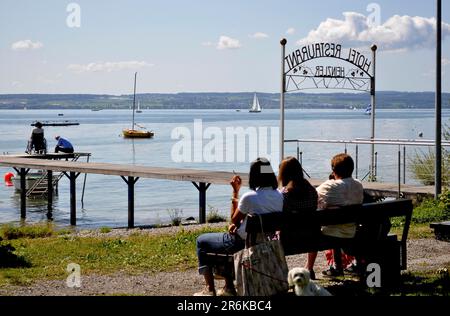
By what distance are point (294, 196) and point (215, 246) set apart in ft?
2.82

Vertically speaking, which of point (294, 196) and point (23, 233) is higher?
point (294, 196)

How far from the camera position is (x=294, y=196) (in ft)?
25.5

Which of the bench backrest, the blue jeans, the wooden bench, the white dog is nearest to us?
the white dog

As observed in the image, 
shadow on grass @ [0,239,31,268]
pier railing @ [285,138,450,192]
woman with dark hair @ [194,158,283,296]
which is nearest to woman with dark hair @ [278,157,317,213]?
woman with dark hair @ [194,158,283,296]

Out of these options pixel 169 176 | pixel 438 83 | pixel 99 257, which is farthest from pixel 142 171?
pixel 99 257

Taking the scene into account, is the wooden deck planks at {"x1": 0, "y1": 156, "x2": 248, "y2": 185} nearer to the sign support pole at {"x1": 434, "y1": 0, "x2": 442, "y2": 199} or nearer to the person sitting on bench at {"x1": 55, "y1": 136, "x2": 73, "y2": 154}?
the sign support pole at {"x1": 434, "y1": 0, "x2": 442, "y2": 199}

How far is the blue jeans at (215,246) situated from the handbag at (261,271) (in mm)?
408

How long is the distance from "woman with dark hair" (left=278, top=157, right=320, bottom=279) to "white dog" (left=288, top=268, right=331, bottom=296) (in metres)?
1.00

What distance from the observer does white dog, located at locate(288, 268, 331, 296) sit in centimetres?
655

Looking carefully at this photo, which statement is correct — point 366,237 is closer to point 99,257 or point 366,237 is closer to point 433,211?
point 99,257

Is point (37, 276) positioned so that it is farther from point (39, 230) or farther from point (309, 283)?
point (39, 230)

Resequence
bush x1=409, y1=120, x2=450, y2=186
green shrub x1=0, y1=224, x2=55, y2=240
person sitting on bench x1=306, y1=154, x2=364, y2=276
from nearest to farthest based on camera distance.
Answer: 1. person sitting on bench x1=306, y1=154, x2=364, y2=276
2. green shrub x1=0, y1=224, x2=55, y2=240
3. bush x1=409, y1=120, x2=450, y2=186
